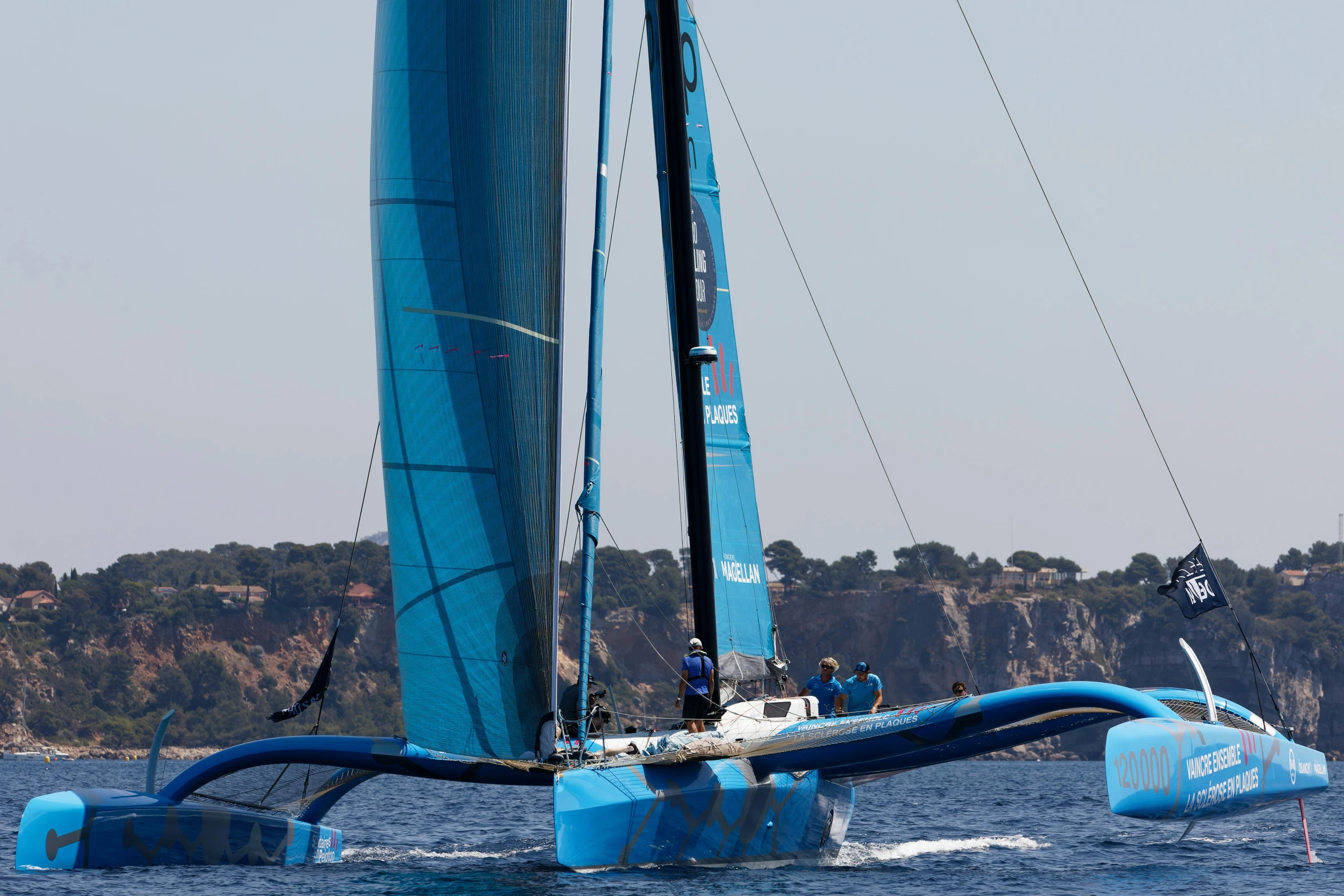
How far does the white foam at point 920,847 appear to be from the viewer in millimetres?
15195

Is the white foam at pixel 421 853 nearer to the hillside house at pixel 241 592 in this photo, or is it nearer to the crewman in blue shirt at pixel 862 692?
the crewman in blue shirt at pixel 862 692

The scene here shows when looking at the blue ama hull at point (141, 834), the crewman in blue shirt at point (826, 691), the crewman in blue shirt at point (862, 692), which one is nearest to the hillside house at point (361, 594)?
the blue ama hull at point (141, 834)

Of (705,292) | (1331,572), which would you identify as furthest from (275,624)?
(705,292)

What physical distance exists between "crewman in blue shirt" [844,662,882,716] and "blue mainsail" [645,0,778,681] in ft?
3.26

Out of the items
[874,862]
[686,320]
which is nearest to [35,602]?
[874,862]

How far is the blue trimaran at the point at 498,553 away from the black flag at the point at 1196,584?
0.50 meters

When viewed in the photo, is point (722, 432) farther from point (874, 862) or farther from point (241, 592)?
point (241, 592)

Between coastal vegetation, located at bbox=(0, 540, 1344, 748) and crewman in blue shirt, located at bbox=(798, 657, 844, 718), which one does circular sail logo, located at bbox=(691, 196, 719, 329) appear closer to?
crewman in blue shirt, located at bbox=(798, 657, 844, 718)

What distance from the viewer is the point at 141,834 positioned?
13.1 meters

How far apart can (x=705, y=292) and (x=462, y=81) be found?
3396 millimetres

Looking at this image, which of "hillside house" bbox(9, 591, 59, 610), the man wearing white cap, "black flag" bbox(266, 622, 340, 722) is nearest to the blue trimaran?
the man wearing white cap

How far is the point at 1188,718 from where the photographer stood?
11.7 metres

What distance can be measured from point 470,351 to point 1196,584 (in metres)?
5.62

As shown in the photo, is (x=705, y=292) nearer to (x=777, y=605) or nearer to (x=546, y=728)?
(x=546, y=728)
